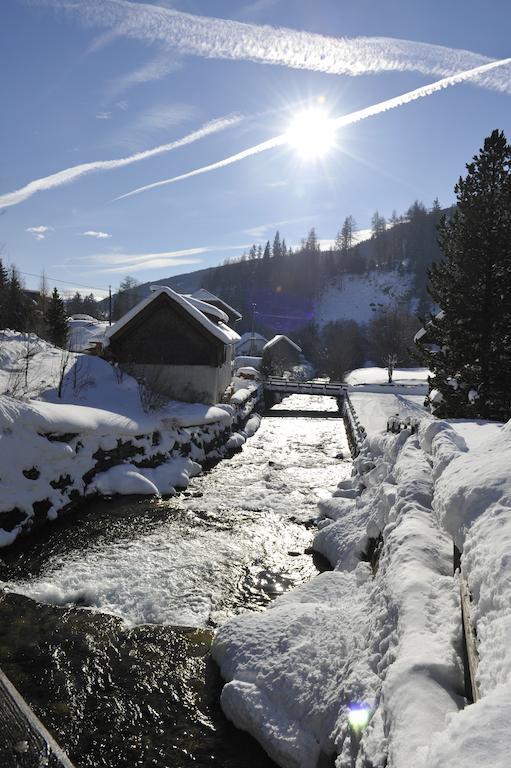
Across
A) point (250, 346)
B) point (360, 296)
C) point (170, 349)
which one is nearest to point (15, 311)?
point (170, 349)

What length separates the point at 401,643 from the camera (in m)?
4.45

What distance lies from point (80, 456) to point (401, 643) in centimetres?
1155

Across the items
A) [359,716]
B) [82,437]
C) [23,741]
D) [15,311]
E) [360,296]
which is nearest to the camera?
[23,741]

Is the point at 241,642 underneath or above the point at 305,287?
underneath

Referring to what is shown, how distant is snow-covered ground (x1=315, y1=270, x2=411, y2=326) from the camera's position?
111938 mm

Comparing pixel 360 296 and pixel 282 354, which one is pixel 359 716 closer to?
pixel 282 354

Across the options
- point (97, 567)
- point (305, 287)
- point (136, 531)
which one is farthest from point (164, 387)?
point (305, 287)

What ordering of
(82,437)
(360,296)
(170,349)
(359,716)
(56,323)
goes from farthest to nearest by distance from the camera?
(360,296) → (56,323) → (170,349) → (82,437) → (359,716)

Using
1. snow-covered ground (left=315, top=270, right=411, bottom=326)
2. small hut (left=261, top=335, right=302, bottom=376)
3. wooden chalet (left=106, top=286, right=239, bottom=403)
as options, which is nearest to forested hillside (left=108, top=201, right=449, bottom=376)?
snow-covered ground (left=315, top=270, right=411, bottom=326)

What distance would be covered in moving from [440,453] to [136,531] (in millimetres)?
7892

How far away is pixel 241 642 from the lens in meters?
6.39

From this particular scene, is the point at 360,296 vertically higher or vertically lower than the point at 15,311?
higher

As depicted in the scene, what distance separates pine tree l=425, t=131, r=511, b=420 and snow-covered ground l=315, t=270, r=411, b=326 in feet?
306

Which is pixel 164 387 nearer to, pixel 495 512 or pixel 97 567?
pixel 97 567
